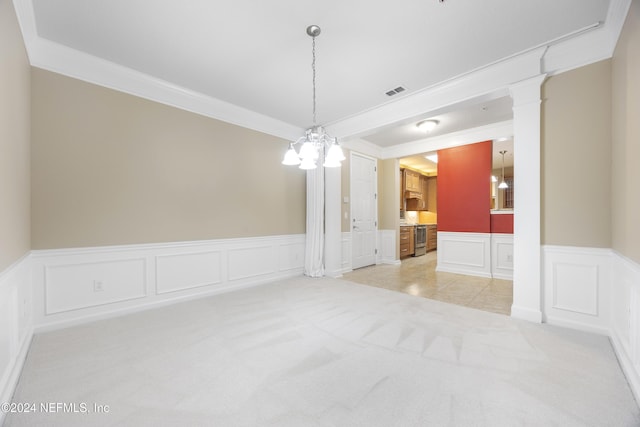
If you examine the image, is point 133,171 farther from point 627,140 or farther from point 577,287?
point 577,287

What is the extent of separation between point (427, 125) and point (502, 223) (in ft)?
7.89

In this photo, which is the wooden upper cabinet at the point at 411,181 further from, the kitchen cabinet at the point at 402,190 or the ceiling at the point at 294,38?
the ceiling at the point at 294,38

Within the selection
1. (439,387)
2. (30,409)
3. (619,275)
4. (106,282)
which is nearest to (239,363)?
(30,409)

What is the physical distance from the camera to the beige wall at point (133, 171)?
2.63 metres

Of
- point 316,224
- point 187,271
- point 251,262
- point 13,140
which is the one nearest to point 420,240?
point 316,224

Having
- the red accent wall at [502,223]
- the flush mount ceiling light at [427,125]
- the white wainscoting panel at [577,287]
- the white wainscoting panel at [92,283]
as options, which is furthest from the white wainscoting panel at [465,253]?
the white wainscoting panel at [92,283]

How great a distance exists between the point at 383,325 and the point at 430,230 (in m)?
6.92

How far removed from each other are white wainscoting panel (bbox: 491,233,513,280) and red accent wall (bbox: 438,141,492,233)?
26 cm

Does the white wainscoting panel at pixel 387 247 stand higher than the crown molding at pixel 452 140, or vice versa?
the crown molding at pixel 452 140

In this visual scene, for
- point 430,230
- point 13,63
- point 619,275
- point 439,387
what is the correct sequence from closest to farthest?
point 439,387 → point 13,63 → point 619,275 → point 430,230

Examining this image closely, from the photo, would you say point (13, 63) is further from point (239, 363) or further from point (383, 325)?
point (383, 325)

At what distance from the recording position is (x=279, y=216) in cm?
475

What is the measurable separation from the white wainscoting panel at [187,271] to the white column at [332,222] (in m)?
2.00

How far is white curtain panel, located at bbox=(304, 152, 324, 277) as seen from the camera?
4891 millimetres
